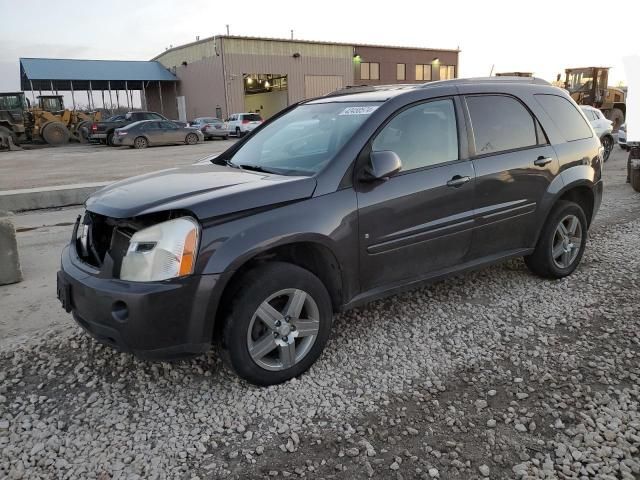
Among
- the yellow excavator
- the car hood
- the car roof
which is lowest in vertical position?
the car hood

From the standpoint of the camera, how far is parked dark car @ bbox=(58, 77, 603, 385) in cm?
280

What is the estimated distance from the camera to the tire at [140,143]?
24.6m

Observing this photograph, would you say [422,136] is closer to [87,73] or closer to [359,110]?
[359,110]

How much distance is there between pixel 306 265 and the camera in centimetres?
331

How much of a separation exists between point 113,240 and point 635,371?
330cm

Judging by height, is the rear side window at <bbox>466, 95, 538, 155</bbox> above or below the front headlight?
above

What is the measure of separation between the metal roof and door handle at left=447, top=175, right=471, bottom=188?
38982 millimetres

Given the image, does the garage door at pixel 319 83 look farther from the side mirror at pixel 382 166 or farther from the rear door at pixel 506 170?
the side mirror at pixel 382 166

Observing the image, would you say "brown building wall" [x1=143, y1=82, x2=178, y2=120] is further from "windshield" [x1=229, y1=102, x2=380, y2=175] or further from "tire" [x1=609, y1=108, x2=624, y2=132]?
"windshield" [x1=229, y1=102, x2=380, y2=175]

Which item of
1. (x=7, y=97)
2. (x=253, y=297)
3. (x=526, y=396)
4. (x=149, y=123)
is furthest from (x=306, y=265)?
(x=7, y=97)

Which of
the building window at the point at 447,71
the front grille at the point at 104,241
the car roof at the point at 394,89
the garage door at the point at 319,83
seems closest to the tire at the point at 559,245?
the car roof at the point at 394,89

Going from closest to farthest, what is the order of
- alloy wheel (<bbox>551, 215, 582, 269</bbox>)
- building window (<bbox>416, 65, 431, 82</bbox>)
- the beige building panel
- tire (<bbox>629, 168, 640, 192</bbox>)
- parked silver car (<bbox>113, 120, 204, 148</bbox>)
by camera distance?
alloy wheel (<bbox>551, 215, 582, 269</bbox>)
tire (<bbox>629, 168, 640, 192</bbox>)
parked silver car (<bbox>113, 120, 204, 148</bbox>)
the beige building panel
building window (<bbox>416, 65, 431, 82</bbox>)

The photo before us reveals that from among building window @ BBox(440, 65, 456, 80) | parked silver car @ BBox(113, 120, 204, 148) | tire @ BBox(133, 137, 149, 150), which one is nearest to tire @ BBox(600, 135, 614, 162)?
parked silver car @ BBox(113, 120, 204, 148)

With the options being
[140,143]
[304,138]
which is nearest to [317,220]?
[304,138]
